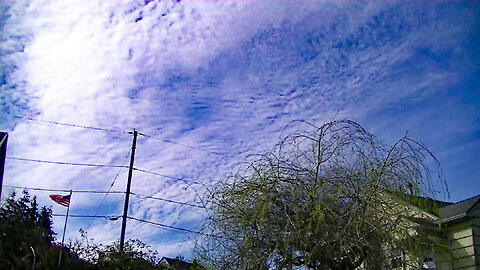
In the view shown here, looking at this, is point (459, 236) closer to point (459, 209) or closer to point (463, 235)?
point (463, 235)

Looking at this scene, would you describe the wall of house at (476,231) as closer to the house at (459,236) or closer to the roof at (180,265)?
the house at (459,236)

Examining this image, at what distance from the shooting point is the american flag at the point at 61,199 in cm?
1703

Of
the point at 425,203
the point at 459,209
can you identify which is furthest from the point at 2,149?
the point at 459,209

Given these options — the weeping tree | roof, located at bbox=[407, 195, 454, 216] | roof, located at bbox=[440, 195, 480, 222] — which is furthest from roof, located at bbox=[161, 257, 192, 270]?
roof, located at bbox=[407, 195, 454, 216]

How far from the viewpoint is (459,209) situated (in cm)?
1030

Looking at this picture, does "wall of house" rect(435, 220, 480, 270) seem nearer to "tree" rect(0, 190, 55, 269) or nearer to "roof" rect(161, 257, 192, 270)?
"roof" rect(161, 257, 192, 270)

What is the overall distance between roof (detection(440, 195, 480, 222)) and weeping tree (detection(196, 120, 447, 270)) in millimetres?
2679

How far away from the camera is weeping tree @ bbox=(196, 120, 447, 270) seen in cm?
685

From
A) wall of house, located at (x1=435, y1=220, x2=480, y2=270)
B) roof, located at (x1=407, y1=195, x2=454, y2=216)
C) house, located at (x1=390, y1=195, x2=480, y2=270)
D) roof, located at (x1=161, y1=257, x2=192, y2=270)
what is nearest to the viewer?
roof, located at (x1=407, y1=195, x2=454, y2=216)

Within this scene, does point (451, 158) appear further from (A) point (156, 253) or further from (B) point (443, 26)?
(A) point (156, 253)

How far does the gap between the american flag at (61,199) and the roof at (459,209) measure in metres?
11.6

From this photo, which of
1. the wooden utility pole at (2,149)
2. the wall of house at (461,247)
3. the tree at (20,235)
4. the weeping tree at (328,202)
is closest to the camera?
the weeping tree at (328,202)

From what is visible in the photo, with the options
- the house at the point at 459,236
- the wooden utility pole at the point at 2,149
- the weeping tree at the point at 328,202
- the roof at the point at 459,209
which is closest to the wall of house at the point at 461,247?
the house at the point at 459,236

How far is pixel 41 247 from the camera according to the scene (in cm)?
1482
